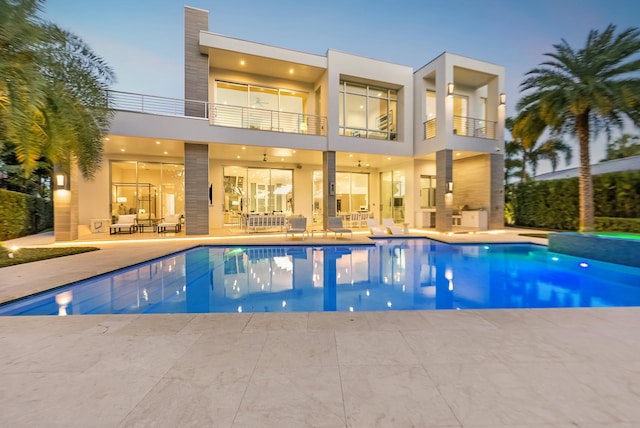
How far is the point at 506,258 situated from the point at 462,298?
4.77 metres

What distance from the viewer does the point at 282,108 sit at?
14.9 meters

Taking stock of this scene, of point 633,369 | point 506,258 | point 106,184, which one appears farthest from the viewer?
point 106,184

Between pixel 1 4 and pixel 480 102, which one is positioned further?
pixel 480 102

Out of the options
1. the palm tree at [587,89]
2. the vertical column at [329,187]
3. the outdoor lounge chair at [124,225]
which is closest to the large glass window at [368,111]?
the vertical column at [329,187]

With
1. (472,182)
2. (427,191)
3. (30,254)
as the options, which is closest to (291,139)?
(427,191)

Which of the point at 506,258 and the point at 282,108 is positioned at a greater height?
the point at 282,108

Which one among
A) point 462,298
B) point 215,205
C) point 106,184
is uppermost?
point 106,184

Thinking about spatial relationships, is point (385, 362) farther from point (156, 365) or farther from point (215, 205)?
point (215, 205)

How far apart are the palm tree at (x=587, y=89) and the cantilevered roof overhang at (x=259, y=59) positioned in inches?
375

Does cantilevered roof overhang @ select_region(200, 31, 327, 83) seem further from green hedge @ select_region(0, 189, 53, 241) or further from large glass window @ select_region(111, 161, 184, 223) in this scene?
green hedge @ select_region(0, 189, 53, 241)

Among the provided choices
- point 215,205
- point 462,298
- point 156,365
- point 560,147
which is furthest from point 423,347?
point 560,147

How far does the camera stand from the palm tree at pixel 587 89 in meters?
10.1

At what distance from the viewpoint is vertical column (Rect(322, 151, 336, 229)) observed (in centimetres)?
1338

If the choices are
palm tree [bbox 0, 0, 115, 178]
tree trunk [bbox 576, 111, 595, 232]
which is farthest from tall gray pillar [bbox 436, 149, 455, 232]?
palm tree [bbox 0, 0, 115, 178]
